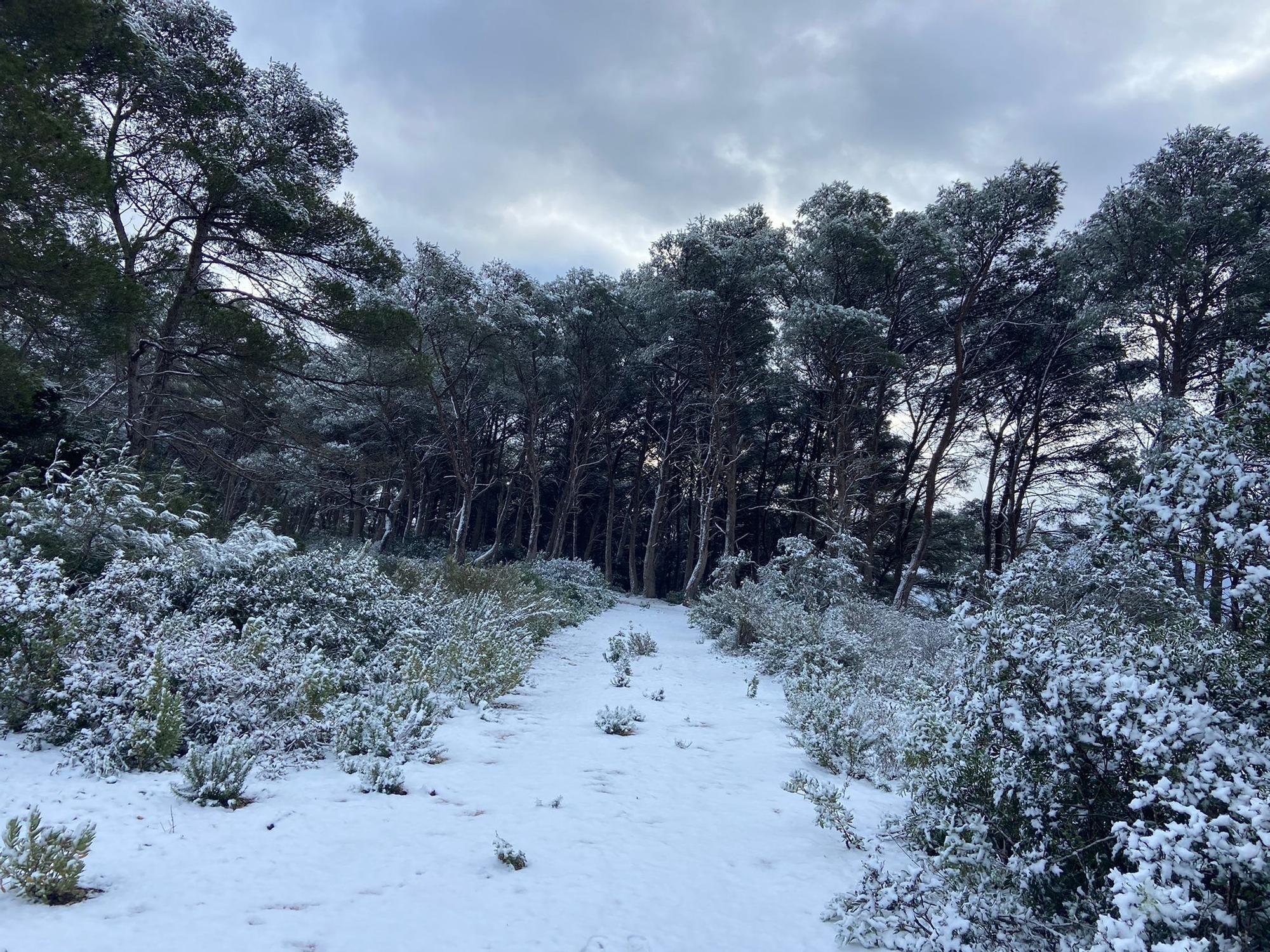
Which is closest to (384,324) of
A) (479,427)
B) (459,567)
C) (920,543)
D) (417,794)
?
(459,567)

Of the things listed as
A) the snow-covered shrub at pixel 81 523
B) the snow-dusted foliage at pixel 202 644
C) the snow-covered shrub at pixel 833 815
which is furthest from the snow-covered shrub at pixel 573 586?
the snow-covered shrub at pixel 833 815

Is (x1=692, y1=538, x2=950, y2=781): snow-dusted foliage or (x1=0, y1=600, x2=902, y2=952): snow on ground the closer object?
(x1=0, y1=600, x2=902, y2=952): snow on ground

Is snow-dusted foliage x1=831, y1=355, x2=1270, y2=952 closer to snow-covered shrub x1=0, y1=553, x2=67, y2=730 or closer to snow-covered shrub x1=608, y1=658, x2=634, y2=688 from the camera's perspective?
snow-covered shrub x1=0, y1=553, x2=67, y2=730

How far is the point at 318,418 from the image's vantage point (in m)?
26.5

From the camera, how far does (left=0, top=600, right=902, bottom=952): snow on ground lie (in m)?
2.48

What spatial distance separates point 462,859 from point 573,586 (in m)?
16.6

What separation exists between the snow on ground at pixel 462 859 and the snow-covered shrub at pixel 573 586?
33.5 ft

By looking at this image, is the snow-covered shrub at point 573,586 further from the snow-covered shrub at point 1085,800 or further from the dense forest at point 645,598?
the snow-covered shrub at point 1085,800

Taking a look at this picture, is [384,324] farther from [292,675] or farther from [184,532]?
[292,675]

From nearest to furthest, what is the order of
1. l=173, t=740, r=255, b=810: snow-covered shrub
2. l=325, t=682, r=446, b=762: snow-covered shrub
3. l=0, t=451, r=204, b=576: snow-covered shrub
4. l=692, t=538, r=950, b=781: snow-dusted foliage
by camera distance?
1. l=173, t=740, r=255, b=810: snow-covered shrub
2. l=325, t=682, r=446, b=762: snow-covered shrub
3. l=692, t=538, r=950, b=781: snow-dusted foliage
4. l=0, t=451, r=204, b=576: snow-covered shrub

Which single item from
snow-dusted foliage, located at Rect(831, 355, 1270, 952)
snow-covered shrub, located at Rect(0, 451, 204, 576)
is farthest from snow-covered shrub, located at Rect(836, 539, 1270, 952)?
snow-covered shrub, located at Rect(0, 451, 204, 576)

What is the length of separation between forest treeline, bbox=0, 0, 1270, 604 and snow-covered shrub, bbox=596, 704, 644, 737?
3333mm

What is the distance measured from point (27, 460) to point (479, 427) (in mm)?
20790

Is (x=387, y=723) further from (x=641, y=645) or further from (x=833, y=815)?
(x=641, y=645)
